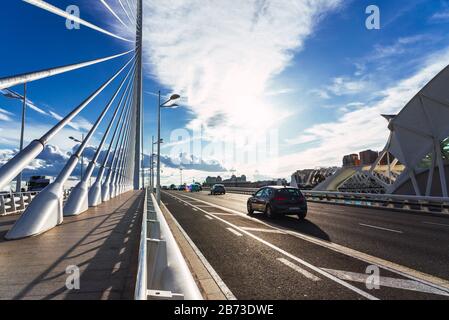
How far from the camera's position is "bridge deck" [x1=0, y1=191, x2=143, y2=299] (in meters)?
4.46

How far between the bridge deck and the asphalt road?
5.66ft

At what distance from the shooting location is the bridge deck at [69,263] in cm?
446

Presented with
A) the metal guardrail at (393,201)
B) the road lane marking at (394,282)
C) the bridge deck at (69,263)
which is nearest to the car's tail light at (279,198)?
the bridge deck at (69,263)

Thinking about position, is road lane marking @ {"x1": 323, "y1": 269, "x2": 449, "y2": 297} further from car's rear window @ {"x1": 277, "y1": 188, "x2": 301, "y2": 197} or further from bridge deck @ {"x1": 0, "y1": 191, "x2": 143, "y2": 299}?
car's rear window @ {"x1": 277, "y1": 188, "x2": 301, "y2": 197}

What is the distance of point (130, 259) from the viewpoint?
6.43 metres

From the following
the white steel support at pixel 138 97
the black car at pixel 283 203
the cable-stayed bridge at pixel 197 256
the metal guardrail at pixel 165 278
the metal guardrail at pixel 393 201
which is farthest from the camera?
the white steel support at pixel 138 97

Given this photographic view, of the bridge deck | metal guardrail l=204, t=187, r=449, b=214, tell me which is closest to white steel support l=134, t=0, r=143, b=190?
metal guardrail l=204, t=187, r=449, b=214

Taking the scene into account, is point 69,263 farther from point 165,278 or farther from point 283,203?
point 283,203

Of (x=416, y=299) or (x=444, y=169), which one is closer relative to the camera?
(x=416, y=299)

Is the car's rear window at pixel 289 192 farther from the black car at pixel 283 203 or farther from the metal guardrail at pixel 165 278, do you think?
the metal guardrail at pixel 165 278
